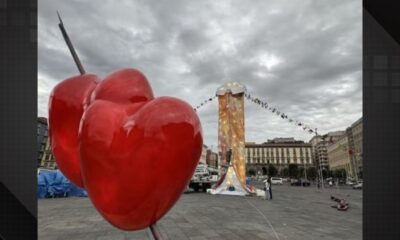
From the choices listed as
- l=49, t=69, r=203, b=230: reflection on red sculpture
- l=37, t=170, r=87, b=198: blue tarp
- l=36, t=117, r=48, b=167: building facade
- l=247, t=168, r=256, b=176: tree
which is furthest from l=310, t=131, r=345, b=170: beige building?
l=49, t=69, r=203, b=230: reflection on red sculpture

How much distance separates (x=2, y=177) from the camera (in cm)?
841

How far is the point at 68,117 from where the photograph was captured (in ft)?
10.6

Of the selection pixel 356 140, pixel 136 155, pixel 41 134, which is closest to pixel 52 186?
pixel 136 155

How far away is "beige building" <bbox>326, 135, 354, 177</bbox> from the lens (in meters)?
92.1

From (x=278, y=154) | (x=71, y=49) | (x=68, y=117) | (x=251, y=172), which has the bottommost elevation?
(x=251, y=172)

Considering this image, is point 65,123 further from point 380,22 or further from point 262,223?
point 262,223

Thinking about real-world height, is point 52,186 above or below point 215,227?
below

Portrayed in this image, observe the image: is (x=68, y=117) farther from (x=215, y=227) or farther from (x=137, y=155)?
(x=215, y=227)

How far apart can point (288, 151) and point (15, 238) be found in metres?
143

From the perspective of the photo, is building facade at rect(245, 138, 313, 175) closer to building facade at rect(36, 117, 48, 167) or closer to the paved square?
building facade at rect(36, 117, 48, 167)

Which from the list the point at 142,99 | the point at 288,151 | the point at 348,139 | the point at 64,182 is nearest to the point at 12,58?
the point at 142,99

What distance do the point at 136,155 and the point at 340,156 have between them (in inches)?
4379

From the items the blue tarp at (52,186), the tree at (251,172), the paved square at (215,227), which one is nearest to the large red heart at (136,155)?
the paved square at (215,227)

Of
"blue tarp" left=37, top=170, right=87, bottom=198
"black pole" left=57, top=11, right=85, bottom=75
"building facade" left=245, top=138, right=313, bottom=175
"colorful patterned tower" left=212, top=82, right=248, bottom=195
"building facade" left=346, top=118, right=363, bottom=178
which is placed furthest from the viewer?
"building facade" left=245, top=138, right=313, bottom=175
